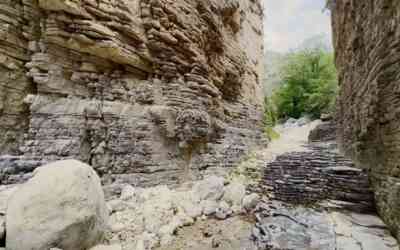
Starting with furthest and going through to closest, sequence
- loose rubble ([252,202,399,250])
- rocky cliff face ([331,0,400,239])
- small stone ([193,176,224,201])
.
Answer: small stone ([193,176,224,201]) < loose rubble ([252,202,399,250]) < rocky cliff face ([331,0,400,239])

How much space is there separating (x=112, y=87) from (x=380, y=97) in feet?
18.1

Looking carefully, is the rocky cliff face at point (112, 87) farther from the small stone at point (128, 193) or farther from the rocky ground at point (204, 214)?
the rocky ground at point (204, 214)

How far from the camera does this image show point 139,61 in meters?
5.24

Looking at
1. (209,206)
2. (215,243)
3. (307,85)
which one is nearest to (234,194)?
(209,206)

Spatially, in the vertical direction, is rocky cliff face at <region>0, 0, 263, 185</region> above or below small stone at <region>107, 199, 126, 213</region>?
above

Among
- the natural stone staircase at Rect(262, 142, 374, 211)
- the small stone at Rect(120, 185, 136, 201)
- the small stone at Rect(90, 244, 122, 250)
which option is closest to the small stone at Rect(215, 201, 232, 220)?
the natural stone staircase at Rect(262, 142, 374, 211)

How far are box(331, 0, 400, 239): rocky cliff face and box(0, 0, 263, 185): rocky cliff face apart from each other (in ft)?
13.0

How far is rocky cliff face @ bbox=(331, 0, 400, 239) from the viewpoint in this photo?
323 centimetres

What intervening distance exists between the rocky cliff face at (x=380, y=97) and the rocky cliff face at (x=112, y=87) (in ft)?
13.0

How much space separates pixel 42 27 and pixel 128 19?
70.1 inches

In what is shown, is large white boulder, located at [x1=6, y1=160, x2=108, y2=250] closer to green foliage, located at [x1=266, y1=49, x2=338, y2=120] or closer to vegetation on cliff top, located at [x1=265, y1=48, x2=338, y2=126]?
vegetation on cliff top, located at [x1=265, y1=48, x2=338, y2=126]

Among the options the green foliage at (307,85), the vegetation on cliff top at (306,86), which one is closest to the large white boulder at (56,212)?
the vegetation on cliff top at (306,86)

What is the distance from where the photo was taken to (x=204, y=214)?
→ 4938mm

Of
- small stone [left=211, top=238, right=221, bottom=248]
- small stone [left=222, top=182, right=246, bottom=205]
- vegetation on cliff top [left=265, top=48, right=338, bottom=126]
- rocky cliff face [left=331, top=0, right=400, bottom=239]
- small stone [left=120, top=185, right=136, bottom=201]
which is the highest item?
vegetation on cliff top [left=265, top=48, right=338, bottom=126]
